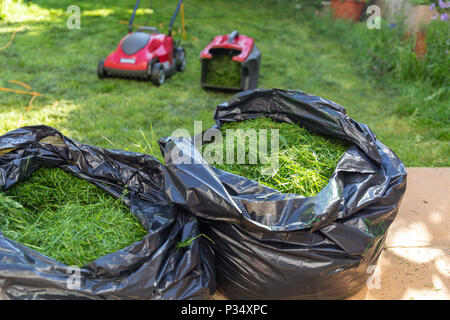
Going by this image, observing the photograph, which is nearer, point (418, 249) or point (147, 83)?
point (418, 249)

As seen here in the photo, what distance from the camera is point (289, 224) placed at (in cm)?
127

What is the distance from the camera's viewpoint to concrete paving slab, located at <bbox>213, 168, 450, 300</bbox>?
5.21ft

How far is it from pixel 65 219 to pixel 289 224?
0.85m

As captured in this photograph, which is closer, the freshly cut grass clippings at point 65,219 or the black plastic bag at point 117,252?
the black plastic bag at point 117,252

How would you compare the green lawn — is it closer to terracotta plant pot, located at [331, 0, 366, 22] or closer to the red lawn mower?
the red lawn mower

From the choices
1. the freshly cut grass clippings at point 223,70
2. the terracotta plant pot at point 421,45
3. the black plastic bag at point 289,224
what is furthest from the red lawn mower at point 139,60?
the terracotta plant pot at point 421,45

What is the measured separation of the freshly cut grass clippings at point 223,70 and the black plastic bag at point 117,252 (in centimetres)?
192

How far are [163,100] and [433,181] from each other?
82.5 inches

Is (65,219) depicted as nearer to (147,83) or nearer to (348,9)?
(147,83)

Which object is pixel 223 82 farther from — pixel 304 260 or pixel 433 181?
pixel 304 260

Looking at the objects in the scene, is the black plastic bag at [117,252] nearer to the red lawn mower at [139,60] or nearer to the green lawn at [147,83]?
the green lawn at [147,83]

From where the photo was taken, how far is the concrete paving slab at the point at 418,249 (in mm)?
1587

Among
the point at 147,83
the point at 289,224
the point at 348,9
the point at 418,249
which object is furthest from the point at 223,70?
the point at 348,9

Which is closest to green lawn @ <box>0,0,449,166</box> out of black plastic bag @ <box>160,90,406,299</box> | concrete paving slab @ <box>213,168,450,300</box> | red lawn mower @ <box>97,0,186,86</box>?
red lawn mower @ <box>97,0,186,86</box>
